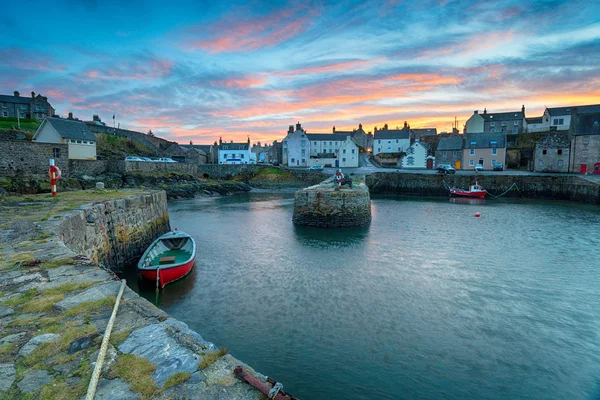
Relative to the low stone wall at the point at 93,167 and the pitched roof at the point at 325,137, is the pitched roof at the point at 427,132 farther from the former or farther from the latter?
the low stone wall at the point at 93,167

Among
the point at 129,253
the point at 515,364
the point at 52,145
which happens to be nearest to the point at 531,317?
the point at 515,364

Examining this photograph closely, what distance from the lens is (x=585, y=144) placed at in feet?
160

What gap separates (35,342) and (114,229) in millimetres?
11757

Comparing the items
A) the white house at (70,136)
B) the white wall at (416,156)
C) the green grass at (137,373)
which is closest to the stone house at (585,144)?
the white wall at (416,156)

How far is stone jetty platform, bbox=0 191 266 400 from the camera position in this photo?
3236 millimetres

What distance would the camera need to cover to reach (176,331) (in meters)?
4.29

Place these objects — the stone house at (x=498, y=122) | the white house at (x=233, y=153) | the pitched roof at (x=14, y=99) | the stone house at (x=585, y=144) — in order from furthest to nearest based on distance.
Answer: the white house at (x=233, y=153), the stone house at (x=498, y=122), the pitched roof at (x=14, y=99), the stone house at (x=585, y=144)

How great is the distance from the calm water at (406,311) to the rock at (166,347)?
4345 mm

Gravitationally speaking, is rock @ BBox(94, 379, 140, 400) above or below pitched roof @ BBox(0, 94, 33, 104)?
below

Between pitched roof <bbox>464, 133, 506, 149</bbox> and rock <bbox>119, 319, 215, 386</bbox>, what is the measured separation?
70728 mm

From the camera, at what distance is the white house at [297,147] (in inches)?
3219

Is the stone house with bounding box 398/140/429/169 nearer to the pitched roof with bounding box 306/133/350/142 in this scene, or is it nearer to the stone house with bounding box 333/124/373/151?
the pitched roof with bounding box 306/133/350/142

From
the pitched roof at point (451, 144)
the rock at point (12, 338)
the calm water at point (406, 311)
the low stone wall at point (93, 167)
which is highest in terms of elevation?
the pitched roof at point (451, 144)

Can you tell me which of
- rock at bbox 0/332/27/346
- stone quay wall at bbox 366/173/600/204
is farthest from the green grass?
stone quay wall at bbox 366/173/600/204
